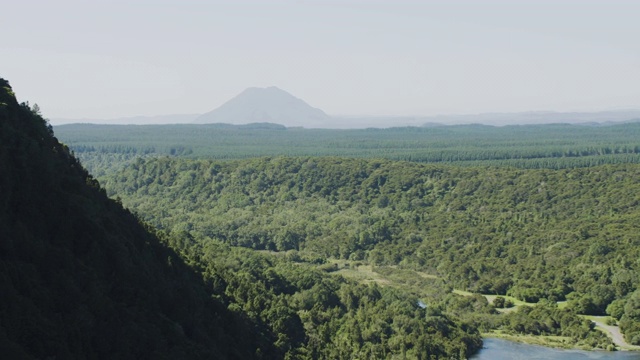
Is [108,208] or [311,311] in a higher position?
[108,208]

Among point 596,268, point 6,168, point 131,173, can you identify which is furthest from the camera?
point 131,173

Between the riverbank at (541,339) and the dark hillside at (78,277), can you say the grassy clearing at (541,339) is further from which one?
the dark hillside at (78,277)

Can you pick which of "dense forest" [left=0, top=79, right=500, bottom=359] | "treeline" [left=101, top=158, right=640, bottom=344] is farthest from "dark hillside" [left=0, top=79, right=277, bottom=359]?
"treeline" [left=101, top=158, right=640, bottom=344]

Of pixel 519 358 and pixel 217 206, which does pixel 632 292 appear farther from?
pixel 217 206

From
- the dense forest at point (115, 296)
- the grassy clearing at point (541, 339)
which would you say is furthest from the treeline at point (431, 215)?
the dense forest at point (115, 296)

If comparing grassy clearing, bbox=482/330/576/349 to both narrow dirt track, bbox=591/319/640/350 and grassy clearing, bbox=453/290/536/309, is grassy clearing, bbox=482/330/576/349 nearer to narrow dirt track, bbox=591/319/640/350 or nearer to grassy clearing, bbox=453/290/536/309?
narrow dirt track, bbox=591/319/640/350

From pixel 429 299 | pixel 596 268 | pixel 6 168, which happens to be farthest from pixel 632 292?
pixel 6 168
